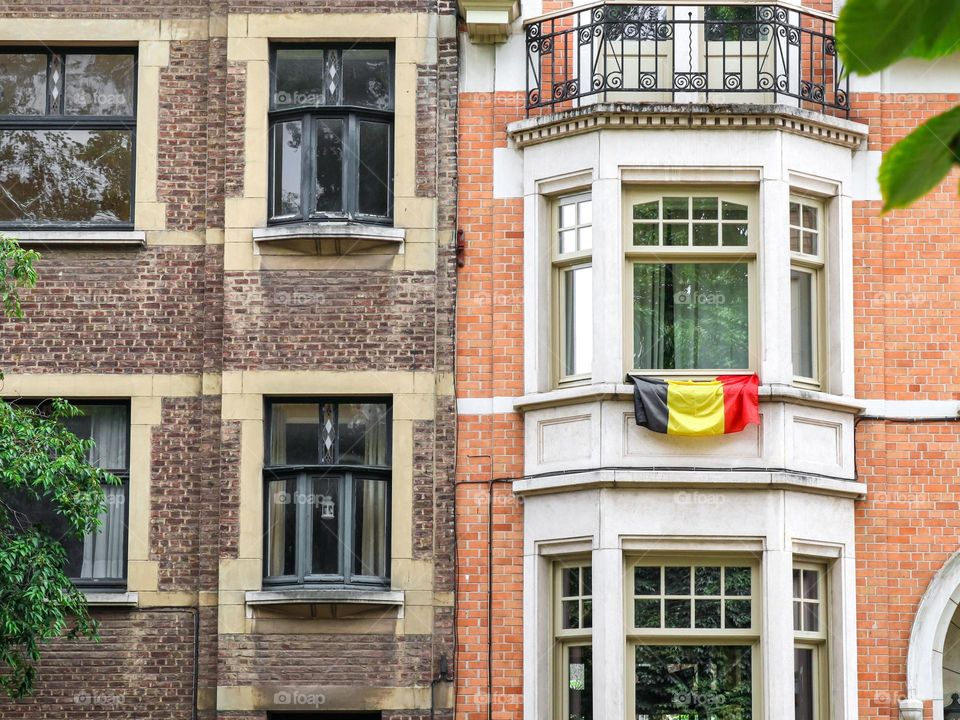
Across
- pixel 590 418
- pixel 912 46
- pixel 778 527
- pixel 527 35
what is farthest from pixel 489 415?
pixel 912 46

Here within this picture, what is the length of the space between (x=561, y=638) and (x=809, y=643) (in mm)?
2093

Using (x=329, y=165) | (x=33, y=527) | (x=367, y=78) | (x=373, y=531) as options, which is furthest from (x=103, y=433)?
(x=367, y=78)

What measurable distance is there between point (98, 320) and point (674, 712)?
19.7ft

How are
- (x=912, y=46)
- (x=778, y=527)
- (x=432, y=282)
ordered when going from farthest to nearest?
(x=432, y=282) → (x=778, y=527) → (x=912, y=46)

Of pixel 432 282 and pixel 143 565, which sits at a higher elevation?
pixel 432 282

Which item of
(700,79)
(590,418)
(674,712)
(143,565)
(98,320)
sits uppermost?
(700,79)

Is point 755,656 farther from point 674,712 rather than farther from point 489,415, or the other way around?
point 489,415

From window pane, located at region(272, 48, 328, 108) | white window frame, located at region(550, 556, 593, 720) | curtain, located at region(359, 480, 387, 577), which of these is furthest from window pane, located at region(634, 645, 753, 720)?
window pane, located at region(272, 48, 328, 108)

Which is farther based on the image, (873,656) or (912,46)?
(873,656)

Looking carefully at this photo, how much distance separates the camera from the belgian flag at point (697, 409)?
38.4 feet

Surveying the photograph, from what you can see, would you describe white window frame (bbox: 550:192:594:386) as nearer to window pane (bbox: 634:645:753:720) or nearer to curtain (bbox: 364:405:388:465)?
curtain (bbox: 364:405:388:465)

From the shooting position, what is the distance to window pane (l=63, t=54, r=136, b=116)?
12.9m

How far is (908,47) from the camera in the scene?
0.88 metres

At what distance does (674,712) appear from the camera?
11820mm
